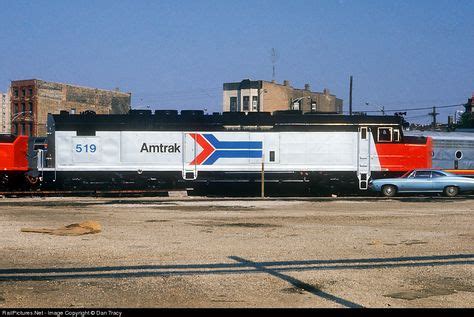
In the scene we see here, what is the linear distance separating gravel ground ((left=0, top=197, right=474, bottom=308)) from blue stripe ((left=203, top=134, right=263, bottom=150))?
1059 centimetres

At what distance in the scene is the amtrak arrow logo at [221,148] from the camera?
28645mm

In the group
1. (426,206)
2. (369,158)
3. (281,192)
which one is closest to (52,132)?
(281,192)

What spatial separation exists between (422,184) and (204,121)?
38.3 feet

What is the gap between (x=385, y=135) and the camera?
95.6ft

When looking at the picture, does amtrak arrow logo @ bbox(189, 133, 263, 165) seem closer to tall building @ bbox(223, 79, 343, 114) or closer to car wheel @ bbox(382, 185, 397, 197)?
car wheel @ bbox(382, 185, 397, 197)

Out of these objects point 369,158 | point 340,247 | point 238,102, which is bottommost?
point 340,247

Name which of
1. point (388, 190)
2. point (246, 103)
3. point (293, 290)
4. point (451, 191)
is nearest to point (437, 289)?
point (293, 290)

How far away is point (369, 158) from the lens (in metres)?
29.0

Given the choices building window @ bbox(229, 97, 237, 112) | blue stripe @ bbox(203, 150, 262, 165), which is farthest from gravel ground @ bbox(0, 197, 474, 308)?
building window @ bbox(229, 97, 237, 112)

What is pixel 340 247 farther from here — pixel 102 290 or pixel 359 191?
pixel 359 191

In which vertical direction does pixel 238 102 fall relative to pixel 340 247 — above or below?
above

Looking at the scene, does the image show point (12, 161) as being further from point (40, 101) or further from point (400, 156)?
point (40, 101)

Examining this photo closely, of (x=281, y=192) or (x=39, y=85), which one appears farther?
(x=39, y=85)

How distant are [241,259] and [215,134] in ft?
61.9
